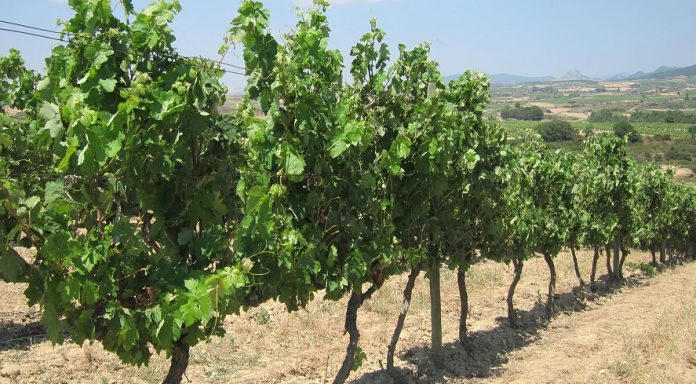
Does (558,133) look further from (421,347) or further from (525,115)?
(421,347)

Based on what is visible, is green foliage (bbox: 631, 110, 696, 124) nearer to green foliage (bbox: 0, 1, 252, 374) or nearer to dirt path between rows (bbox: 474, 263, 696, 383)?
dirt path between rows (bbox: 474, 263, 696, 383)

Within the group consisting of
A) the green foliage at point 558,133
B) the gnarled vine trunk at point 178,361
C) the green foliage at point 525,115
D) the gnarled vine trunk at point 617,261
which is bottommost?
the gnarled vine trunk at point 617,261

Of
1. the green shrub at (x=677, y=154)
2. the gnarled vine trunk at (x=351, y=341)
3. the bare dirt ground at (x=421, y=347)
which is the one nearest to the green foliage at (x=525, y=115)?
the green shrub at (x=677, y=154)

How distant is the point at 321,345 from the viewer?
10.5 metres

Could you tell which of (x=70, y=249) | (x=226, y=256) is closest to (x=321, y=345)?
(x=226, y=256)

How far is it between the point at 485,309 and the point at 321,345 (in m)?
4.80

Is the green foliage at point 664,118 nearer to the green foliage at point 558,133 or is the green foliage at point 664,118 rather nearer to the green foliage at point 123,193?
the green foliage at point 558,133

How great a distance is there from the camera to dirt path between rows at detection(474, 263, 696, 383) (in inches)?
350

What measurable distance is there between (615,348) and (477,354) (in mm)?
2508

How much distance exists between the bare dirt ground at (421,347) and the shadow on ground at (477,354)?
2cm

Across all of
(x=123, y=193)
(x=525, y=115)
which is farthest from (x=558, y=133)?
(x=123, y=193)

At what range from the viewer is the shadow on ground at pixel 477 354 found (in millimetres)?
8781

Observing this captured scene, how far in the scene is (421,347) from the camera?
33.8ft

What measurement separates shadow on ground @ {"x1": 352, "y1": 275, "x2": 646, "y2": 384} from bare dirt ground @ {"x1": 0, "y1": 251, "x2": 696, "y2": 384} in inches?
1.0
